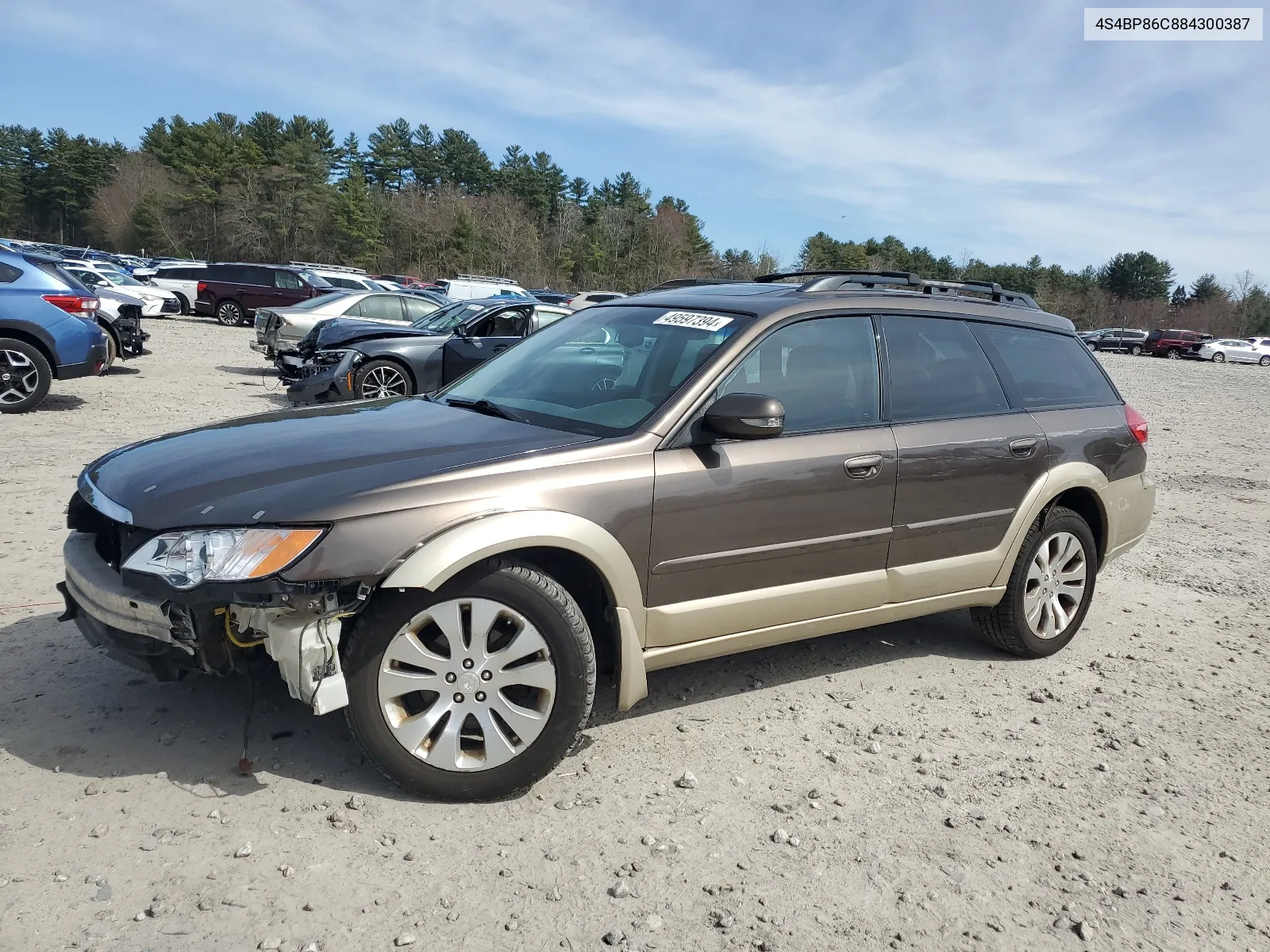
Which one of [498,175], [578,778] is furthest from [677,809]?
[498,175]

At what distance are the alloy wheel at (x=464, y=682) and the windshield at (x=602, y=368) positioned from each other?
842 millimetres

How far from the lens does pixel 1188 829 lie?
10.6 feet

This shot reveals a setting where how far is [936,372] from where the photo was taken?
437 cm

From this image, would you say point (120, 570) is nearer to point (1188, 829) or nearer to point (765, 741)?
point (765, 741)

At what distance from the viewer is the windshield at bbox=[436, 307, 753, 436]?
12.1ft

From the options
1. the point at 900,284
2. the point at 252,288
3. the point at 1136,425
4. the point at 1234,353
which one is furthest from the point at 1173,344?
the point at 900,284

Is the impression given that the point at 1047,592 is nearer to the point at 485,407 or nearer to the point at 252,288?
the point at 485,407

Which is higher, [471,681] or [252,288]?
[252,288]

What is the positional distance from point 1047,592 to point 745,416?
2.34 meters

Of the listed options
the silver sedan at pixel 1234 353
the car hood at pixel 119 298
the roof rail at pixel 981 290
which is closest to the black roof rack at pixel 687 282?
the roof rail at pixel 981 290

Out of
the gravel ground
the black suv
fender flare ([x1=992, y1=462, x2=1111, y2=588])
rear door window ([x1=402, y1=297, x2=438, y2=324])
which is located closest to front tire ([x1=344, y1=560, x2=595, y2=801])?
the gravel ground

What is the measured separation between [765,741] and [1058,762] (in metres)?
1.16

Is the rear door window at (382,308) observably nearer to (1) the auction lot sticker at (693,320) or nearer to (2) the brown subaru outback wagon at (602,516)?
(2) the brown subaru outback wagon at (602,516)

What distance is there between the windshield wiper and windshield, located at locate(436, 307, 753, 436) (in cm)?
3
